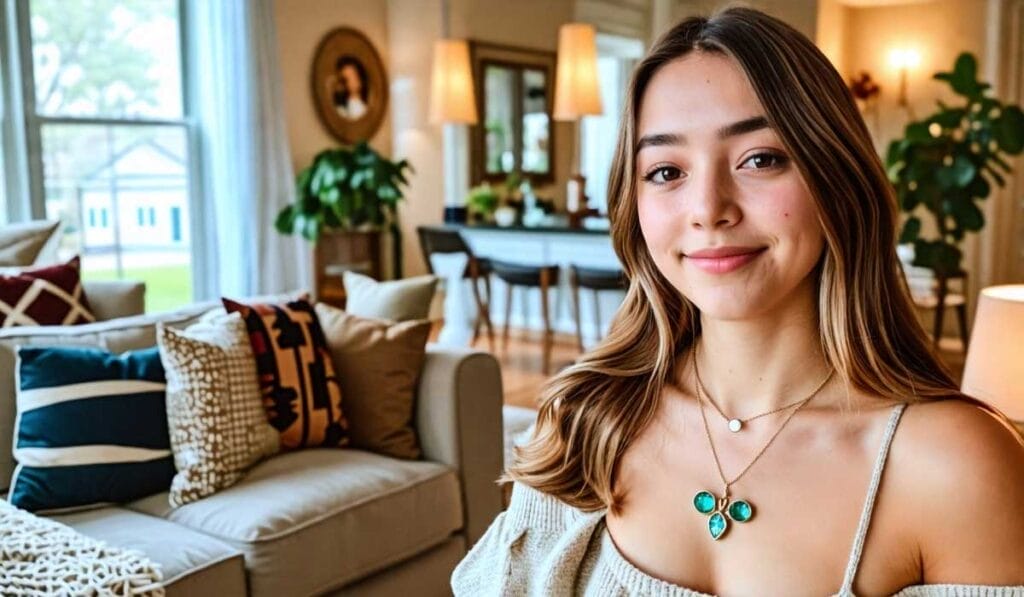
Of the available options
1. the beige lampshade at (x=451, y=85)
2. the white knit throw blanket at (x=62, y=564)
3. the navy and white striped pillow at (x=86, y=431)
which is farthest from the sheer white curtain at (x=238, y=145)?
the white knit throw blanket at (x=62, y=564)

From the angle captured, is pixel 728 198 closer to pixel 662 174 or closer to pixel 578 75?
pixel 662 174

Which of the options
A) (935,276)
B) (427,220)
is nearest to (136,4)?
(427,220)

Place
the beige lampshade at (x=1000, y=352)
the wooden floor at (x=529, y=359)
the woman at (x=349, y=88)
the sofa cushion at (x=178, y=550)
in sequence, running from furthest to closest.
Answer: the woman at (x=349, y=88)
the wooden floor at (x=529, y=359)
the sofa cushion at (x=178, y=550)
the beige lampshade at (x=1000, y=352)

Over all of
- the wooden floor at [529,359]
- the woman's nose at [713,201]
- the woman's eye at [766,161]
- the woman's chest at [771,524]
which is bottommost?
the wooden floor at [529,359]

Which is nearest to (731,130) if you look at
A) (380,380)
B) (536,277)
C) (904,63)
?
(380,380)

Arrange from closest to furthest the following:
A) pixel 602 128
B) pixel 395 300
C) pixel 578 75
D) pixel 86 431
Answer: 1. pixel 86 431
2. pixel 395 300
3. pixel 578 75
4. pixel 602 128

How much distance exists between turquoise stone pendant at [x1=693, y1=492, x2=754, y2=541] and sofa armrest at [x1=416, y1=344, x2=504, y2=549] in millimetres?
1714

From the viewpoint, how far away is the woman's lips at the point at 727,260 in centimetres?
84

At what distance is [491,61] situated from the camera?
23.9 feet

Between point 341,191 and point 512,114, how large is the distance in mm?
2543

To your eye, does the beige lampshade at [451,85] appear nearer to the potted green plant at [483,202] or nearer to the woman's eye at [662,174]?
the potted green plant at [483,202]

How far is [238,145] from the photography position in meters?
5.70

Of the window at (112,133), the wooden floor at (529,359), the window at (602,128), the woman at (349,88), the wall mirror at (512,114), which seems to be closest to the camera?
the window at (112,133)

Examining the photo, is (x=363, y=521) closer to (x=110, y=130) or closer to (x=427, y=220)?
(x=110, y=130)
